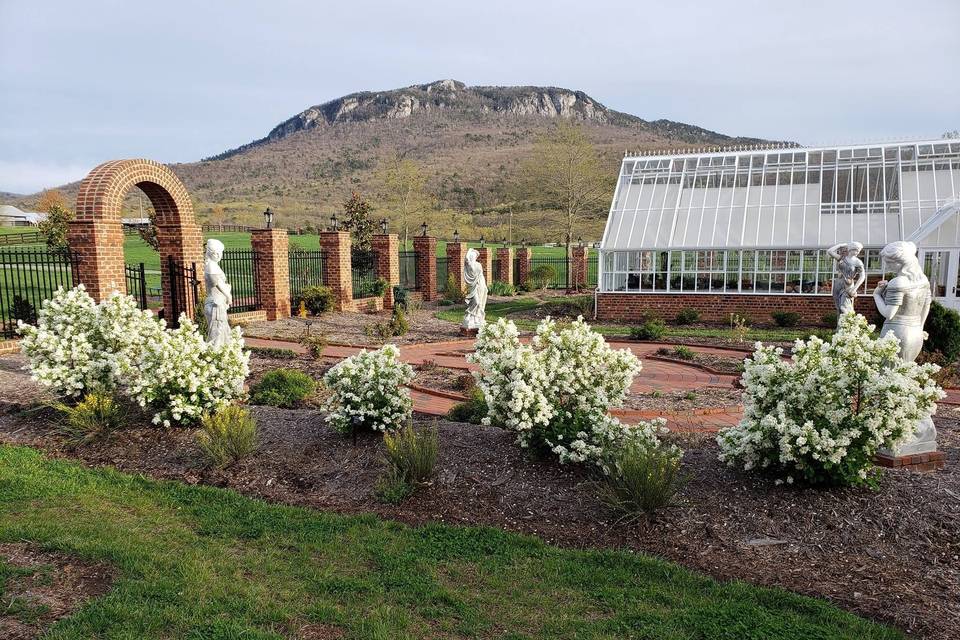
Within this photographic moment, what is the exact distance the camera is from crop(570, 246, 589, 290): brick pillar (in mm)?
29859

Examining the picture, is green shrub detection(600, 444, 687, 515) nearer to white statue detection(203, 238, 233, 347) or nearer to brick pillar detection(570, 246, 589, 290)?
white statue detection(203, 238, 233, 347)

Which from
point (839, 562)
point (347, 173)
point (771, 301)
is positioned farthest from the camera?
point (347, 173)

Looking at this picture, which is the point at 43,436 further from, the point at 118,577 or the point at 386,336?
the point at 386,336

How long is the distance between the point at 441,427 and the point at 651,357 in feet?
20.4

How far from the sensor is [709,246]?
18125mm

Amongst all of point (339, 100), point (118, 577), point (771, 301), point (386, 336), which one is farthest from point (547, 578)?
point (339, 100)

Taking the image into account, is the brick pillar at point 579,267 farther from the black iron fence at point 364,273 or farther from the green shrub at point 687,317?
the green shrub at point 687,317

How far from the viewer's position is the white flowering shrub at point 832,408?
446cm

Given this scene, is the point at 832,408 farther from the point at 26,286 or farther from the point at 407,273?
the point at 407,273

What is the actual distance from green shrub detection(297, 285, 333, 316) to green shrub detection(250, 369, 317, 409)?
946cm

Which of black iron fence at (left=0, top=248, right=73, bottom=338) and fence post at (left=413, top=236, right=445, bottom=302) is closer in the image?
black iron fence at (left=0, top=248, right=73, bottom=338)

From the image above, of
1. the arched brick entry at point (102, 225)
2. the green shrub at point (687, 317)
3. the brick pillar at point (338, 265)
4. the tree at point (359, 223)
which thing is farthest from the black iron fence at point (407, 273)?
the arched brick entry at point (102, 225)

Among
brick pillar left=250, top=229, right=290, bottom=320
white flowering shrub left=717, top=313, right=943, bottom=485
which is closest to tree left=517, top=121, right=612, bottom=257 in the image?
brick pillar left=250, top=229, right=290, bottom=320

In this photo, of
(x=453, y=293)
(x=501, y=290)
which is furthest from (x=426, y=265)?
(x=501, y=290)
